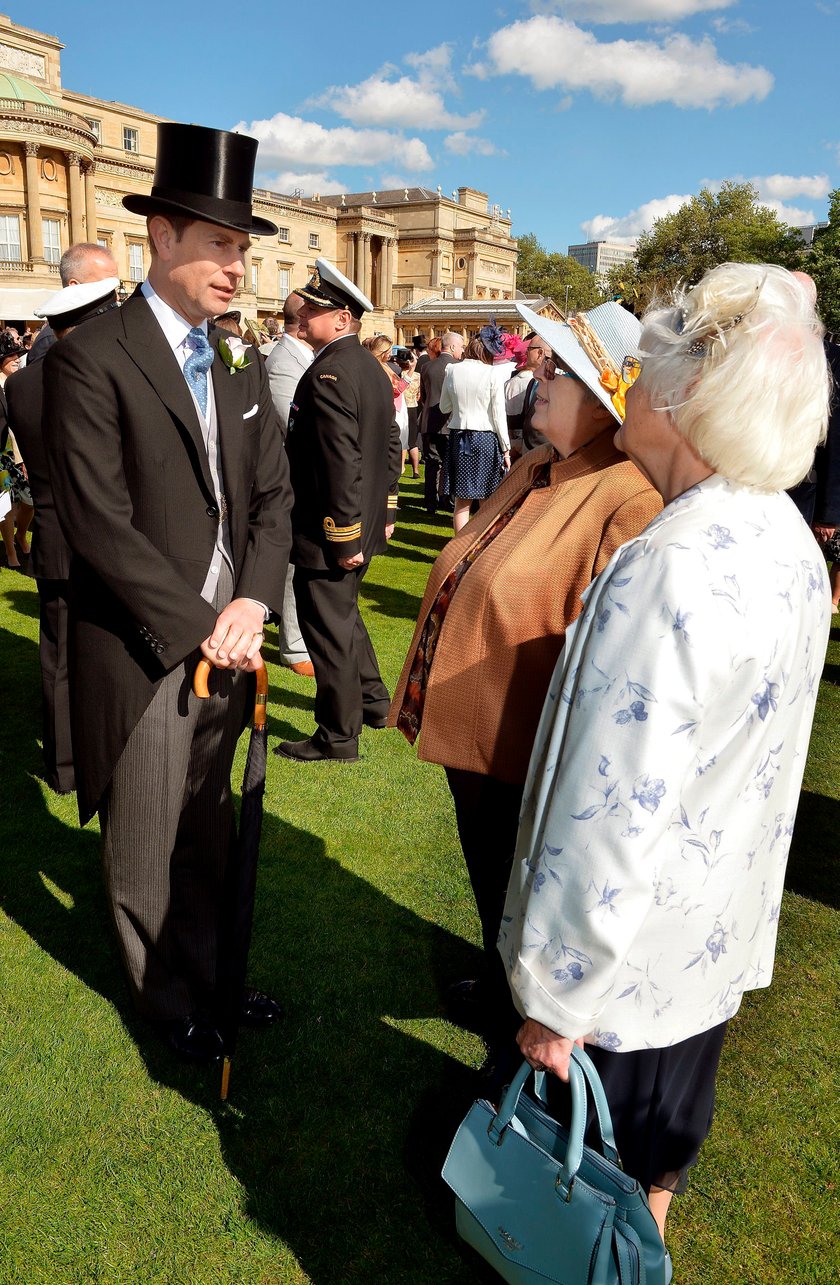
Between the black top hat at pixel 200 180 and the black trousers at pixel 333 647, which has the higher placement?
the black top hat at pixel 200 180

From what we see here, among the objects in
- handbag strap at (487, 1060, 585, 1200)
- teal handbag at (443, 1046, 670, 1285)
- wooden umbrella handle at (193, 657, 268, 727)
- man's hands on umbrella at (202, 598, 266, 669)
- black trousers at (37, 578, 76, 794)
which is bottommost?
black trousers at (37, 578, 76, 794)

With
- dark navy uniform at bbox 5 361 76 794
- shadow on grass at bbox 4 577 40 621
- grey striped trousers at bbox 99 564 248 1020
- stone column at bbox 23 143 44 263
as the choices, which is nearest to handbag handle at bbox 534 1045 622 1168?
grey striped trousers at bbox 99 564 248 1020

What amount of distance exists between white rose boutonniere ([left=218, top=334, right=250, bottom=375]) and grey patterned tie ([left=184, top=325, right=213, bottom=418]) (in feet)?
0.17

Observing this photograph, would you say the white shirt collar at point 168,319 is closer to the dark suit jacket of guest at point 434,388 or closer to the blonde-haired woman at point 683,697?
the blonde-haired woman at point 683,697

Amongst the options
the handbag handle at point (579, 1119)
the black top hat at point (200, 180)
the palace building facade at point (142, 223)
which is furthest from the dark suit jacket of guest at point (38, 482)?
the palace building facade at point (142, 223)

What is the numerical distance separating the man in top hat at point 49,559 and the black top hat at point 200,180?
1964 millimetres

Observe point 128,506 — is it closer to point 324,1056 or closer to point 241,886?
point 241,886

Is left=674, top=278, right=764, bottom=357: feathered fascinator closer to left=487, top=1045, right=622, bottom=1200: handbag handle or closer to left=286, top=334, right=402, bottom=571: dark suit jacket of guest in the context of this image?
left=487, top=1045, right=622, bottom=1200: handbag handle

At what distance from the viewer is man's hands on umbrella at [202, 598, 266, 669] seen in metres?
2.46

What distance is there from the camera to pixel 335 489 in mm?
4777

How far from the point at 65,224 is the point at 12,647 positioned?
52.8 meters

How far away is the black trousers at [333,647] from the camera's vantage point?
509 cm

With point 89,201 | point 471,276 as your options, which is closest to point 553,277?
point 471,276

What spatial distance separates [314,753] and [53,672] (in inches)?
58.1
